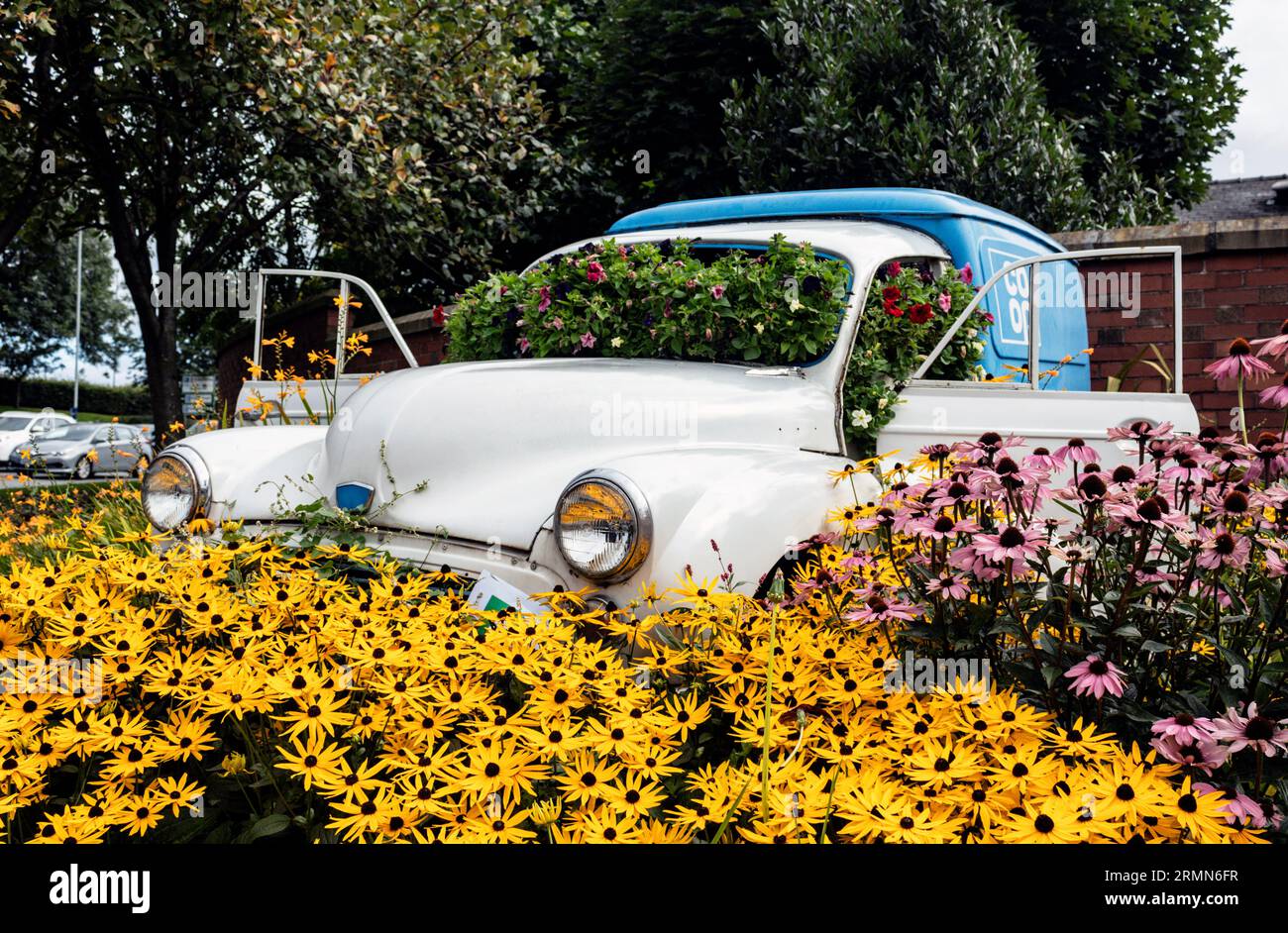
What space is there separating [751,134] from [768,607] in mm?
8055

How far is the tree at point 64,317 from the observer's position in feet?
136

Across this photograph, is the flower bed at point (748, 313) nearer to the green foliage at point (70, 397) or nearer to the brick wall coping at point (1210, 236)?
the brick wall coping at point (1210, 236)

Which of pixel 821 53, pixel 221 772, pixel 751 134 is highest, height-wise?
pixel 821 53

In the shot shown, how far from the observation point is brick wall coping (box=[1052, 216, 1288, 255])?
665 cm

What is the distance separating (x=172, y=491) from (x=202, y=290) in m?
6.90

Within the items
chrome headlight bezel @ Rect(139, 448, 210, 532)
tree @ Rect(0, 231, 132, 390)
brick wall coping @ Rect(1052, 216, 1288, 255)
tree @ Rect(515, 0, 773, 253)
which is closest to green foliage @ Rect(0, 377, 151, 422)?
tree @ Rect(0, 231, 132, 390)

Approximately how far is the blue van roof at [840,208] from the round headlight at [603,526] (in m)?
2.48

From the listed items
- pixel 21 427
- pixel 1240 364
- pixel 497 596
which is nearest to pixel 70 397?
pixel 21 427

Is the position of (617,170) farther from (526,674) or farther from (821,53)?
(526,674)

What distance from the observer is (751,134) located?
386 inches

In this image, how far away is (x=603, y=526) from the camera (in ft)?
8.84

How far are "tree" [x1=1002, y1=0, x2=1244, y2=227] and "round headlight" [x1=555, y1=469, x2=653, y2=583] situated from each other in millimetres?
9311

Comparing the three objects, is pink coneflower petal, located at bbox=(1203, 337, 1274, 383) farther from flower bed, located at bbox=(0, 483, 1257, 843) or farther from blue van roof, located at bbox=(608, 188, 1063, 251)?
blue van roof, located at bbox=(608, 188, 1063, 251)

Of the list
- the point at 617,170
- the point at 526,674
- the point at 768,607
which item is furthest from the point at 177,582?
the point at 617,170
